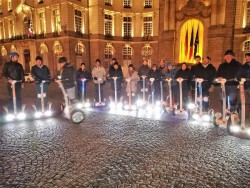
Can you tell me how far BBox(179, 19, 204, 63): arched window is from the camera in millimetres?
25359

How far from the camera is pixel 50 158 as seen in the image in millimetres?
4527

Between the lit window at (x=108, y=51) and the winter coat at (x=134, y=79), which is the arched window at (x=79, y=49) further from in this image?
the winter coat at (x=134, y=79)

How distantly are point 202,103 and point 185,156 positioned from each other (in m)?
3.57

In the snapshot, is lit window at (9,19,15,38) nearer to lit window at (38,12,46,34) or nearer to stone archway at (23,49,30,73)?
stone archway at (23,49,30,73)

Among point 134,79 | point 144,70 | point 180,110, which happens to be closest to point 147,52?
point 144,70

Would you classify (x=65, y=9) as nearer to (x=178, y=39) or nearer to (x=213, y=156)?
(x=178, y=39)

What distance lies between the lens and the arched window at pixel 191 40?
83.2 feet

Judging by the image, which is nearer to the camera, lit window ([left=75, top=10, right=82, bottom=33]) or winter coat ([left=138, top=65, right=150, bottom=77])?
winter coat ([left=138, top=65, right=150, bottom=77])

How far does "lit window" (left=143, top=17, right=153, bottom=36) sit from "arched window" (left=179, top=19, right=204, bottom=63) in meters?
10.5

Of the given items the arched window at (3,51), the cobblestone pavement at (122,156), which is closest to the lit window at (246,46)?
the cobblestone pavement at (122,156)

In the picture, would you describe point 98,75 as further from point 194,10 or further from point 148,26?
point 148,26

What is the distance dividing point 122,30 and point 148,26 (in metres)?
4.52

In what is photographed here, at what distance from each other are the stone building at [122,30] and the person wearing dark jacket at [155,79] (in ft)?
57.2

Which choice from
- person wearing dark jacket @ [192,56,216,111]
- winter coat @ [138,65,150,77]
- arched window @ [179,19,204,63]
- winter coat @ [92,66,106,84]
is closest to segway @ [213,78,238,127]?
person wearing dark jacket @ [192,56,216,111]
